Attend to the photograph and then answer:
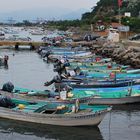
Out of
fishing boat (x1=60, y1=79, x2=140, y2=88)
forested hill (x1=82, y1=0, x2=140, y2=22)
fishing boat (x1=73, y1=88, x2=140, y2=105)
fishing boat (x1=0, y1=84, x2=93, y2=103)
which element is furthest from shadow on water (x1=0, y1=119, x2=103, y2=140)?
forested hill (x1=82, y1=0, x2=140, y2=22)

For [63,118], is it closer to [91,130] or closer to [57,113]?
[57,113]

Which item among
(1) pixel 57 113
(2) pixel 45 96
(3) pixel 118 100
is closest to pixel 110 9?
(3) pixel 118 100

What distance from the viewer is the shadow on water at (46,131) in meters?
24.2

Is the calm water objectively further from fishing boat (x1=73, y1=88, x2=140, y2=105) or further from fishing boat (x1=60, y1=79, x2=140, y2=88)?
fishing boat (x1=60, y1=79, x2=140, y2=88)

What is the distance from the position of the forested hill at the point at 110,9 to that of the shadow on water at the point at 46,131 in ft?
270

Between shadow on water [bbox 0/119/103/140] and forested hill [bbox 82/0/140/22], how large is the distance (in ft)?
270

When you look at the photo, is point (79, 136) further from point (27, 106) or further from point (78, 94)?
point (78, 94)

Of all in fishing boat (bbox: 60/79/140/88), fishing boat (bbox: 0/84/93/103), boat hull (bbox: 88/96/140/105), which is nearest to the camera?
fishing boat (bbox: 0/84/93/103)

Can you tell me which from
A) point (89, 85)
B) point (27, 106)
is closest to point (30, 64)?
point (89, 85)

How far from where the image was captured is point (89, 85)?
33.5 m

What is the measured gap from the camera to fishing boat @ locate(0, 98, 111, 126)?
25016mm

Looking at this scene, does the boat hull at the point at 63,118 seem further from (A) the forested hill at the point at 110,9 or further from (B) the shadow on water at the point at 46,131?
(A) the forested hill at the point at 110,9

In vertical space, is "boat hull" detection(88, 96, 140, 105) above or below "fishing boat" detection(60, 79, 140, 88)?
below

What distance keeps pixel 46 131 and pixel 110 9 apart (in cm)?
11573
